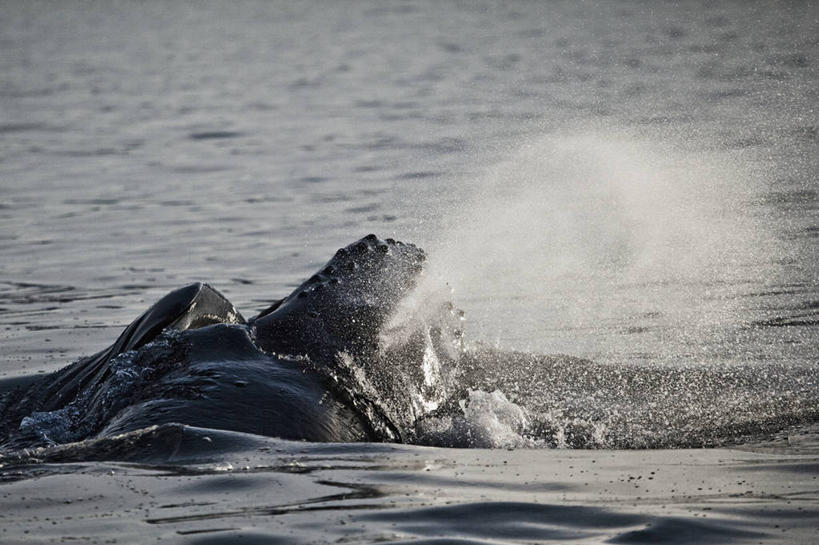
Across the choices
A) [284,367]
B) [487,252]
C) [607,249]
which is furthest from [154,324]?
[607,249]

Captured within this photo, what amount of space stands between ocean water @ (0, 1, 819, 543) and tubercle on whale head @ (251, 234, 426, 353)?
0.26m

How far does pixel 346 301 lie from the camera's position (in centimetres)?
739

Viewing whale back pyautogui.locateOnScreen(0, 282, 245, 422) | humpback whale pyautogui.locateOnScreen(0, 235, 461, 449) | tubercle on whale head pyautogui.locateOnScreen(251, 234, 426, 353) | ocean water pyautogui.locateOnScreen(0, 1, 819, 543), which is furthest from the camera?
whale back pyautogui.locateOnScreen(0, 282, 245, 422)

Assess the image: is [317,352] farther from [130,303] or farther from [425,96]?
[425,96]

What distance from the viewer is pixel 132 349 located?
7.41m

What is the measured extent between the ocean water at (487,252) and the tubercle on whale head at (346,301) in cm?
26

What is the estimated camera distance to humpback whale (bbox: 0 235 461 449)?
6473mm

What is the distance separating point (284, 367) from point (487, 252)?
21.4ft

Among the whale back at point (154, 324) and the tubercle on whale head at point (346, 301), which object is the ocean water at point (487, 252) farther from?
the whale back at point (154, 324)

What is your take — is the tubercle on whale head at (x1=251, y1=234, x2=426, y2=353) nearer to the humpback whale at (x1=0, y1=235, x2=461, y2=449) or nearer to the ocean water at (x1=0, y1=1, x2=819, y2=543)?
the humpback whale at (x1=0, y1=235, x2=461, y2=449)

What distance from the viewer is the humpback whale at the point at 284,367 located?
6473 millimetres

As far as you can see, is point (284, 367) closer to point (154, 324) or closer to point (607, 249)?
point (154, 324)

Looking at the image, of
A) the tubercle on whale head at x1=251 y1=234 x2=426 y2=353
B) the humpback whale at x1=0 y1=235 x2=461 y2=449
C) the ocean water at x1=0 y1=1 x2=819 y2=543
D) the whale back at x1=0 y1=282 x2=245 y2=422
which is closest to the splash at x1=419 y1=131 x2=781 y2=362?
the ocean water at x1=0 y1=1 x2=819 y2=543

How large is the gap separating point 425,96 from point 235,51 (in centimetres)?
1781
